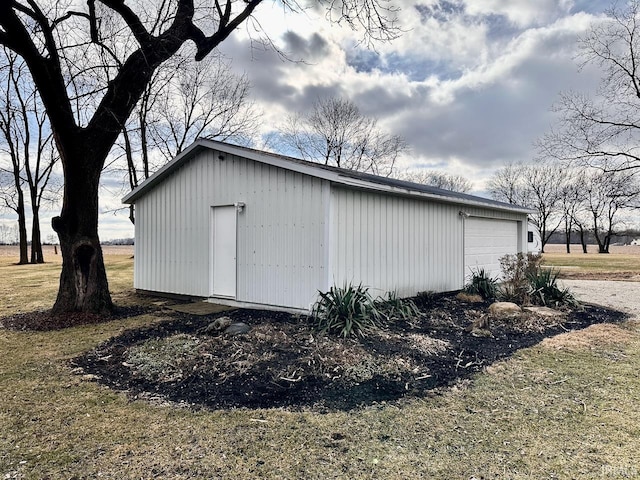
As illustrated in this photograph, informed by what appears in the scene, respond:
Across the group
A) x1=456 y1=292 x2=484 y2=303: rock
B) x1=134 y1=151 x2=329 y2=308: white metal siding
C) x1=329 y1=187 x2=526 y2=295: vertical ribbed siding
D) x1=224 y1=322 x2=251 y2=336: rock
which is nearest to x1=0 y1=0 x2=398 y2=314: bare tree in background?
x1=134 y1=151 x2=329 y2=308: white metal siding

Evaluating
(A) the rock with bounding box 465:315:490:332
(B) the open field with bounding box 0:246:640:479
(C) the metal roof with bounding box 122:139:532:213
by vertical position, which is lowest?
(B) the open field with bounding box 0:246:640:479

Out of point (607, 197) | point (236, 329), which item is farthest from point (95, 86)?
point (607, 197)

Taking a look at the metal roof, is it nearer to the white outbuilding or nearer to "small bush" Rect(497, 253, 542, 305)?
the white outbuilding

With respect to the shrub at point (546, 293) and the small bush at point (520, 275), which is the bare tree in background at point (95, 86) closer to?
the small bush at point (520, 275)

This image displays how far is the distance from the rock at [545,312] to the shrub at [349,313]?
7.03 feet

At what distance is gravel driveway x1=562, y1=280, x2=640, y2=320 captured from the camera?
8458 millimetres

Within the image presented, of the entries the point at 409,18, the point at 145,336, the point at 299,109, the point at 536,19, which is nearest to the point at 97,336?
the point at 145,336

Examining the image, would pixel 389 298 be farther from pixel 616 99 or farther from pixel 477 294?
pixel 616 99

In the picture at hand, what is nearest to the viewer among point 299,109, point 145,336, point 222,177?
point 145,336

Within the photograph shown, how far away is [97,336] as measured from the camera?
5797mm

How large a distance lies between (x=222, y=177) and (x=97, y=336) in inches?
150

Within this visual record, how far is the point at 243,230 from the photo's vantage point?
7.76m

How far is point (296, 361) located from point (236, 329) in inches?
56.1

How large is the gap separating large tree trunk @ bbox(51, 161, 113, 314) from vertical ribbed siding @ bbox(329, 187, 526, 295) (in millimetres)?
4371
